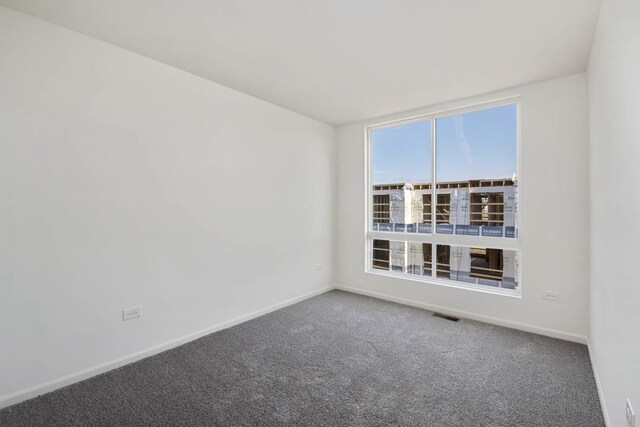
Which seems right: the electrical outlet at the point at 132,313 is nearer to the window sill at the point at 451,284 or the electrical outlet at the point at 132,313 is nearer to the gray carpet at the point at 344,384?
Result: the gray carpet at the point at 344,384

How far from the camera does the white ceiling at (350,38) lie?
77.5 inches

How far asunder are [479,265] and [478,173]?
1111mm

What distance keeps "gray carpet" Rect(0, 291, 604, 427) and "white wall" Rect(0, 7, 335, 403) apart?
15.1 inches

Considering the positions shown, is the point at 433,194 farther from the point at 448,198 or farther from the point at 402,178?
the point at 402,178

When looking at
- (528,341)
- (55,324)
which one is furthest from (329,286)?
(55,324)

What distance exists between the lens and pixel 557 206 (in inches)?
118

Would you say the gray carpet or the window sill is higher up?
the window sill

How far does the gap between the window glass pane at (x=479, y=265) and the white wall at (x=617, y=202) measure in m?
1.11

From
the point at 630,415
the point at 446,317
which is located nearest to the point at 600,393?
the point at 630,415

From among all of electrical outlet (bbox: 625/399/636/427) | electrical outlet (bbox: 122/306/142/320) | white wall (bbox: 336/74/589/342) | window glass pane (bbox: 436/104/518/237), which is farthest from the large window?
electrical outlet (bbox: 122/306/142/320)

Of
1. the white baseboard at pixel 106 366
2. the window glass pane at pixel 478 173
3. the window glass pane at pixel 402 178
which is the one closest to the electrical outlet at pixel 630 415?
the window glass pane at pixel 478 173

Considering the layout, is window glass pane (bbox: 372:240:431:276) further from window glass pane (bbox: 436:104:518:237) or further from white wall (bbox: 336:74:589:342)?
white wall (bbox: 336:74:589:342)

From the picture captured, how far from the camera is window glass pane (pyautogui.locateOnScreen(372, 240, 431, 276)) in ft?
13.4

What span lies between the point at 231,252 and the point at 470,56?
298cm
